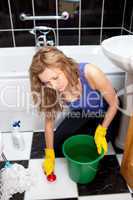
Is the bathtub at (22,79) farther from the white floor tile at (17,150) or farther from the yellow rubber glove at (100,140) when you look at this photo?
the yellow rubber glove at (100,140)

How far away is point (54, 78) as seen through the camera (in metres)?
0.96

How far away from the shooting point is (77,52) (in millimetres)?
2080

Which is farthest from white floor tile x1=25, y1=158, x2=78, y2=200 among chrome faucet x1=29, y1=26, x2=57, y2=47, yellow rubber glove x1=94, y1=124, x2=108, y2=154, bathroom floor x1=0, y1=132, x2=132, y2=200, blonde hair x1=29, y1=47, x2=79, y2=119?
chrome faucet x1=29, y1=26, x2=57, y2=47

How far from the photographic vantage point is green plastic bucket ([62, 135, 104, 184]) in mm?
1153

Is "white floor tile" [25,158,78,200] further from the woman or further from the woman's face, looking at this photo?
the woman's face

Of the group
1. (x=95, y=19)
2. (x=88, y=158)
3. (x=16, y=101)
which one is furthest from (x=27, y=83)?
(x=95, y=19)

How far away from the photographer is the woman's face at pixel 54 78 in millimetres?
947

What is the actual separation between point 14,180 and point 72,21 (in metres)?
1.48

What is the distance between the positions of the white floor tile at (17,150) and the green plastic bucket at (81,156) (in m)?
0.36

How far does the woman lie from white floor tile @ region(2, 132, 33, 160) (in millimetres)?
233

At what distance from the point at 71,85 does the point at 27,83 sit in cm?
Answer: 50

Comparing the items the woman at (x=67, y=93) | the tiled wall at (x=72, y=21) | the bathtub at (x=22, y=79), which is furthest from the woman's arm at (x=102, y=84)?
the tiled wall at (x=72, y=21)

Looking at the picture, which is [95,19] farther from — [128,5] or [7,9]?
[7,9]

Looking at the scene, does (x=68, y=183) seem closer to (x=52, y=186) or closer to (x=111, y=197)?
(x=52, y=186)
